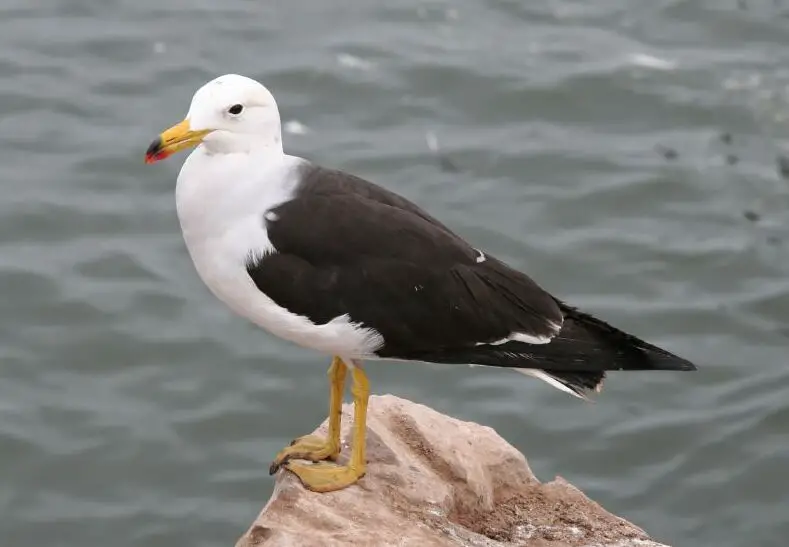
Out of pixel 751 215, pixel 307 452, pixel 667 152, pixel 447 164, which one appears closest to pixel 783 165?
pixel 751 215

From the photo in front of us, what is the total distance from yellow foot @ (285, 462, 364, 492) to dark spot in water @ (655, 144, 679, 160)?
7.54 meters

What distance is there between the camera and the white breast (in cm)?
643

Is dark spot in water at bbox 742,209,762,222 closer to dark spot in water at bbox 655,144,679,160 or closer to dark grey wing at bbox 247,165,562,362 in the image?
dark spot in water at bbox 655,144,679,160

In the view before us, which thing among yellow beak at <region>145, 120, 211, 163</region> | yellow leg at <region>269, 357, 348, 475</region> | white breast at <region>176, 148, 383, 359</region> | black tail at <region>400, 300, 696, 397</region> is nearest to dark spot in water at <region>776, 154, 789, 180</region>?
black tail at <region>400, 300, 696, 397</region>

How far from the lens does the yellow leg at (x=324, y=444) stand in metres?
7.07

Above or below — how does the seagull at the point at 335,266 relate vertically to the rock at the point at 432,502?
above

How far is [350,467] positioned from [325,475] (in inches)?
4.8

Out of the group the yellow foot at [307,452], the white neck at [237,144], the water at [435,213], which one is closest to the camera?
the white neck at [237,144]

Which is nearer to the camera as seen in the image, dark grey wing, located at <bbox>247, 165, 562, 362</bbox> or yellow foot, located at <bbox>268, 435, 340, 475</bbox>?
dark grey wing, located at <bbox>247, 165, 562, 362</bbox>

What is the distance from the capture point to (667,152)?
45.4 feet

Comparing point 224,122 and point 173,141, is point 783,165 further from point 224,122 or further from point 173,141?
point 173,141

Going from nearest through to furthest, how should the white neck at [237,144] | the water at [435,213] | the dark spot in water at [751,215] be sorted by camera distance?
the white neck at [237,144] → the water at [435,213] → the dark spot in water at [751,215]

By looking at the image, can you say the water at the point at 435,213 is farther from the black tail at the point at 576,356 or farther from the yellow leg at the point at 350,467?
the black tail at the point at 576,356

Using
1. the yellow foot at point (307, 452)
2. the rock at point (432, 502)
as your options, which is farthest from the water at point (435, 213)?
the yellow foot at point (307, 452)
